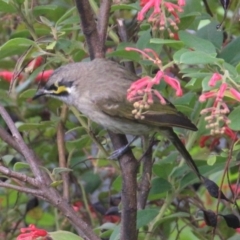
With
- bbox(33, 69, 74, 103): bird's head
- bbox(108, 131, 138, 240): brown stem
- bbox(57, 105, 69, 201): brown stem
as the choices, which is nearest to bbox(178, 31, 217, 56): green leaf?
bbox(108, 131, 138, 240): brown stem

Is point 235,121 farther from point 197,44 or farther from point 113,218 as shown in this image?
point 113,218

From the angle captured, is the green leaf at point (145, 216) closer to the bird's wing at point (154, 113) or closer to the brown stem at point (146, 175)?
the brown stem at point (146, 175)

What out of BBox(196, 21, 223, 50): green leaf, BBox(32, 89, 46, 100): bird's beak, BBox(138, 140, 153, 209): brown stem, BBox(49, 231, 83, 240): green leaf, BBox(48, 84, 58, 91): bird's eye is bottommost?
BBox(138, 140, 153, 209): brown stem

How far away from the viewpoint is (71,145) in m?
2.47

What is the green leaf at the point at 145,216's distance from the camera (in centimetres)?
210

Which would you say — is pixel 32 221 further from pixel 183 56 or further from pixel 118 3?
pixel 183 56

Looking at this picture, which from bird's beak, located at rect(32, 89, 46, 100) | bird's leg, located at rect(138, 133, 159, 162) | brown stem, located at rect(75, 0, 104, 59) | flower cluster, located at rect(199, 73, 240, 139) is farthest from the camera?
bird's beak, located at rect(32, 89, 46, 100)

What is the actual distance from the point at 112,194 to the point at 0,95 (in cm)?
66

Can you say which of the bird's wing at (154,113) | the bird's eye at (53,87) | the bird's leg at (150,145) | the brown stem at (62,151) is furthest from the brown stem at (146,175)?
the bird's eye at (53,87)

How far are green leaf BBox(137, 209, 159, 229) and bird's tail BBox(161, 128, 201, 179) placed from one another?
0.61ft

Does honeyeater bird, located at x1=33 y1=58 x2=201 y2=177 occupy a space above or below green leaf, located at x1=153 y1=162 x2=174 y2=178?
above

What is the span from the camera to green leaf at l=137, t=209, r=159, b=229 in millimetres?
2104

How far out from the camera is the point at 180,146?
230 cm

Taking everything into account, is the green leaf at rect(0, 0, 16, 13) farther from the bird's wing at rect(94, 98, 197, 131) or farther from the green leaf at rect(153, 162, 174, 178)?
the green leaf at rect(153, 162, 174, 178)
